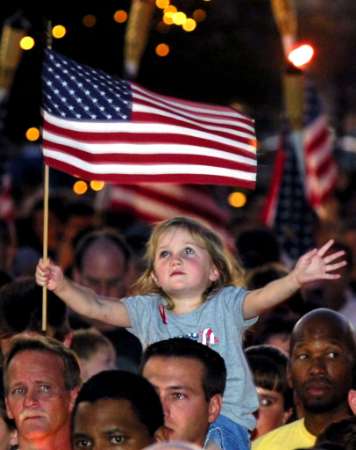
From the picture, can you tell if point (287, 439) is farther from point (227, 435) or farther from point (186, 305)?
point (186, 305)

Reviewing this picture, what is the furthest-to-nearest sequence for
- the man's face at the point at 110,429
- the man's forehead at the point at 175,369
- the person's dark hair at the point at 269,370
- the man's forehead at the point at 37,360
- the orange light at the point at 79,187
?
the orange light at the point at 79,187 → the person's dark hair at the point at 269,370 → the man's forehead at the point at 37,360 → the man's forehead at the point at 175,369 → the man's face at the point at 110,429

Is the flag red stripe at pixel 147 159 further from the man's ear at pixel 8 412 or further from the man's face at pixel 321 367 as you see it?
the man's ear at pixel 8 412

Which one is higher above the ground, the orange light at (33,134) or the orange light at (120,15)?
the orange light at (120,15)

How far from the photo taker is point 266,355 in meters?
12.2

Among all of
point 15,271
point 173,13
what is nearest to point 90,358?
point 15,271

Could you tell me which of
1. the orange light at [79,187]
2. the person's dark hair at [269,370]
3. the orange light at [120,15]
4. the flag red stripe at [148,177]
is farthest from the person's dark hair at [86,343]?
the orange light at [120,15]

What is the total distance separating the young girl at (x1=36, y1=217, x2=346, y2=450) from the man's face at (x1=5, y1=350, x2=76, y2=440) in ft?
2.85

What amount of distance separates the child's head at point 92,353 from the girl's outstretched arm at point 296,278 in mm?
1480

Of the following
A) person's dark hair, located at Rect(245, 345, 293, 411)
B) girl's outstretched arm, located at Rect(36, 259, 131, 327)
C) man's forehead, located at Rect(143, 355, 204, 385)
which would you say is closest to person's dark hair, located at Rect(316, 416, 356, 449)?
man's forehead, located at Rect(143, 355, 204, 385)

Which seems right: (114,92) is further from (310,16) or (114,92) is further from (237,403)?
(310,16)

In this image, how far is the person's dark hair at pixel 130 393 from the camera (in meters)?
8.94

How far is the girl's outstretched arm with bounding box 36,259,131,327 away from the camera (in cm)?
1097

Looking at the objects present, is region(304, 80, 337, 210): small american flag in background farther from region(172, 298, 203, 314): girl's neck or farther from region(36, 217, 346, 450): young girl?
region(172, 298, 203, 314): girl's neck

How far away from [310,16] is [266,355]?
30266mm
